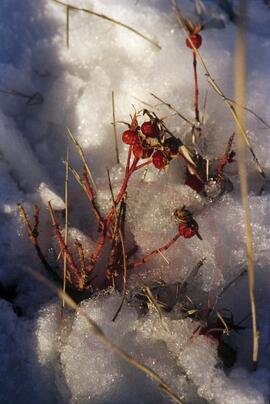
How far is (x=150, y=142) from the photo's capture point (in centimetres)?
150

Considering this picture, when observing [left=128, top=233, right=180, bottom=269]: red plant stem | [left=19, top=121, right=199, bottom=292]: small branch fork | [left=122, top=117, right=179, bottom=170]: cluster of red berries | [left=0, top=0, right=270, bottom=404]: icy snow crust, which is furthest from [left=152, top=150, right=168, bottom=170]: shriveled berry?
[left=0, top=0, right=270, bottom=404]: icy snow crust

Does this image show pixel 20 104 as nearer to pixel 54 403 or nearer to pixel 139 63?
pixel 139 63

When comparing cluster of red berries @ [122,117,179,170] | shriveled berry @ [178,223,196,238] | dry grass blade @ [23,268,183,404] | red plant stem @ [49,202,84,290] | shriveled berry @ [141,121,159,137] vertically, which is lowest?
red plant stem @ [49,202,84,290]

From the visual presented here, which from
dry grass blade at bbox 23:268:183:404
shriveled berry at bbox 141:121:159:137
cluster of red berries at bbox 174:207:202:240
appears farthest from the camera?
cluster of red berries at bbox 174:207:202:240

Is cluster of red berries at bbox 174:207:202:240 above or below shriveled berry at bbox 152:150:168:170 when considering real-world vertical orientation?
below

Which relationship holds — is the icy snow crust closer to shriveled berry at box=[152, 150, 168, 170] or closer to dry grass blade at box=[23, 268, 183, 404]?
dry grass blade at box=[23, 268, 183, 404]

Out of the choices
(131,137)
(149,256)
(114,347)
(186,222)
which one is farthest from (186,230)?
(114,347)

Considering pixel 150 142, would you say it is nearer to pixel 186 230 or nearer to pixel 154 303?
pixel 186 230

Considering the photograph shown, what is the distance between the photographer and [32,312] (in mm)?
1806

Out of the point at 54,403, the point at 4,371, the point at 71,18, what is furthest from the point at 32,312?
the point at 71,18

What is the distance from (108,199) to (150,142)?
0.59 metres

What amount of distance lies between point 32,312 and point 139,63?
1343 mm

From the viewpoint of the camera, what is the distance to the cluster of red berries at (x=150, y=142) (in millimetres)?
1471

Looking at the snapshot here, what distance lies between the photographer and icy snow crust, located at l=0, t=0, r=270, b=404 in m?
1.63
